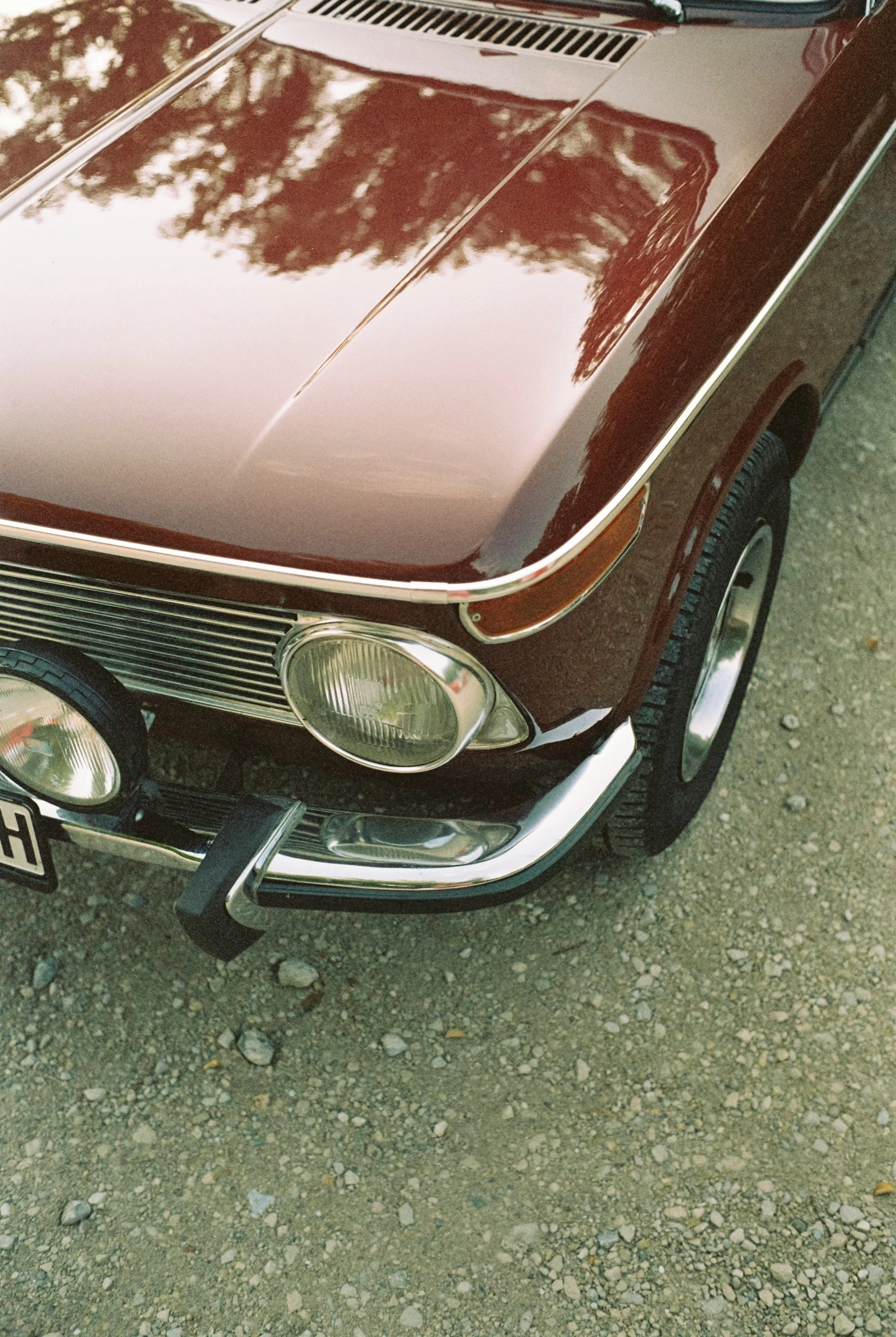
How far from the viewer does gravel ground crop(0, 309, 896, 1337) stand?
1769mm

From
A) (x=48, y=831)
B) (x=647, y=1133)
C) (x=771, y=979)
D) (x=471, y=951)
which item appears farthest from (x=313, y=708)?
(x=771, y=979)

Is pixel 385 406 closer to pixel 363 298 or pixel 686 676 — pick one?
pixel 363 298

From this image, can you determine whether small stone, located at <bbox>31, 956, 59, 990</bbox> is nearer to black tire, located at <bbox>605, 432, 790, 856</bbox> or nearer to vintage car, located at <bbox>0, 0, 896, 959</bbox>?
vintage car, located at <bbox>0, 0, 896, 959</bbox>

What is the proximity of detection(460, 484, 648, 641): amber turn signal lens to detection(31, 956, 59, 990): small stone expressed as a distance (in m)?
1.25

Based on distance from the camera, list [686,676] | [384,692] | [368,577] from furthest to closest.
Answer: [686,676] < [384,692] < [368,577]

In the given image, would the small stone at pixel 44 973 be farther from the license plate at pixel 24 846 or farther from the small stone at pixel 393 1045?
the small stone at pixel 393 1045

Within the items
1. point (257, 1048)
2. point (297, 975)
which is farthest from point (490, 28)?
point (257, 1048)

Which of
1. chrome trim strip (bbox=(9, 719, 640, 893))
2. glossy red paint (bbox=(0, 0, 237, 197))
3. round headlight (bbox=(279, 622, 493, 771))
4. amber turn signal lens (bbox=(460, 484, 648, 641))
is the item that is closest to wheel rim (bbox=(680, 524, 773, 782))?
chrome trim strip (bbox=(9, 719, 640, 893))

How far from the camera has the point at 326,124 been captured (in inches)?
71.7

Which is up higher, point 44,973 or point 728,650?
point 728,650

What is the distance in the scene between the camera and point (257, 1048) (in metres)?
2.06

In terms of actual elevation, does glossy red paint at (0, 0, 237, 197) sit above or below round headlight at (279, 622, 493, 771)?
above

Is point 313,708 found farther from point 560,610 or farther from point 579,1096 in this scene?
point 579,1096

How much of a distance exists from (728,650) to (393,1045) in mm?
1095
